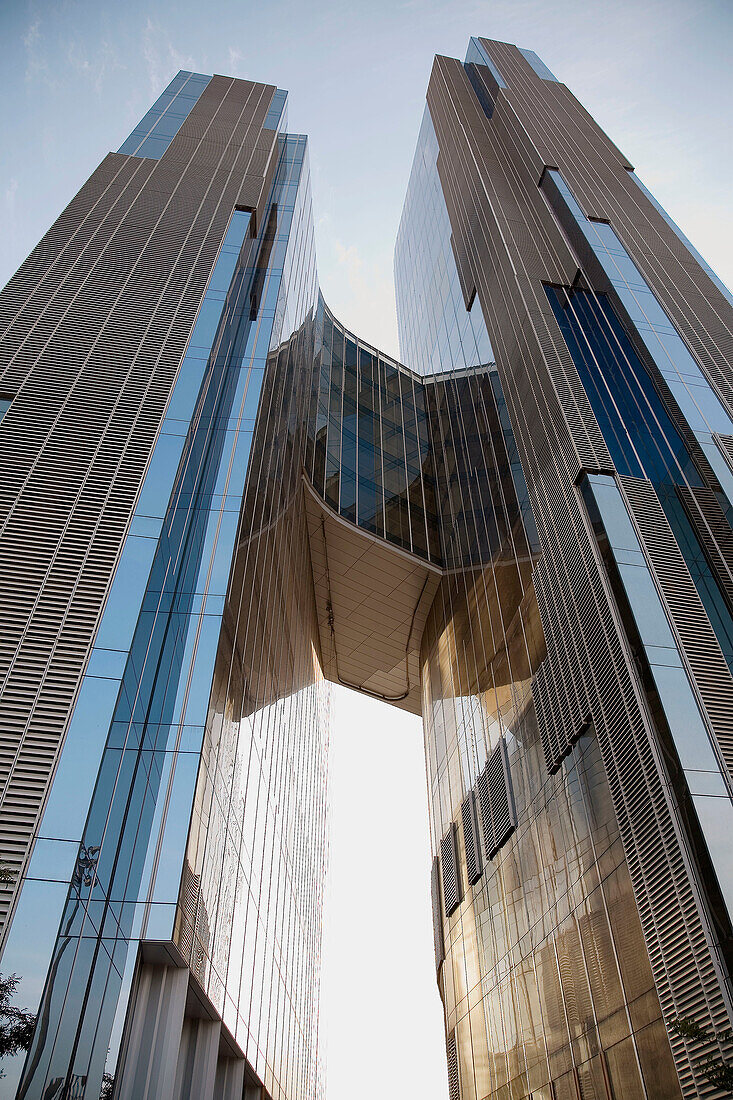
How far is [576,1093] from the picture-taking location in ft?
49.8

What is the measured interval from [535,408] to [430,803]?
681 inches

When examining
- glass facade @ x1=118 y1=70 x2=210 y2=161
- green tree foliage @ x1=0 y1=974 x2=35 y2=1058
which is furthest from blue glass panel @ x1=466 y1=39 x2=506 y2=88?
green tree foliage @ x1=0 y1=974 x2=35 y2=1058

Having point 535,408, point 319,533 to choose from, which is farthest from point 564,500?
point 319,533

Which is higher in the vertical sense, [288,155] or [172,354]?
[288,155]

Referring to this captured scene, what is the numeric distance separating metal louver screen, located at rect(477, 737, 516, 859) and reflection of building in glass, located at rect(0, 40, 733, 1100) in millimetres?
154

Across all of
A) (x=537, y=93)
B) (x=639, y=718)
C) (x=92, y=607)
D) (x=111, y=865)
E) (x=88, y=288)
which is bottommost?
(x=111, y=865)

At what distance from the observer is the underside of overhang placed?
113 feet

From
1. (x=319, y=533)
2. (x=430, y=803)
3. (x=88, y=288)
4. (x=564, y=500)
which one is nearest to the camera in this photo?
(x=564, y=500)

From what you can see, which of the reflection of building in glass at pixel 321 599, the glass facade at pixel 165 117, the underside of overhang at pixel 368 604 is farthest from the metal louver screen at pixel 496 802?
the glass facade at pixel 165 117

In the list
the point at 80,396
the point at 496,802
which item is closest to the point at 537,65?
the point at 80,396

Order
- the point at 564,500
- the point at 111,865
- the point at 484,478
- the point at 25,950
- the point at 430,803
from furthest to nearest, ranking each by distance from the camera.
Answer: the point at 430,803 → the point at 484,478 → the point at 564,500 → the point at 111,865 → the point at 25,950

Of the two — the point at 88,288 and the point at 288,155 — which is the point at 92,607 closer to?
the point at 88,288

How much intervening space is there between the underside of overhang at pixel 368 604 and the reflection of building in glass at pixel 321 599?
0.20 metres

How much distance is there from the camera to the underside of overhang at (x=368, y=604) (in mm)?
34438
